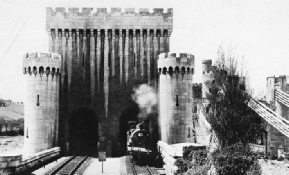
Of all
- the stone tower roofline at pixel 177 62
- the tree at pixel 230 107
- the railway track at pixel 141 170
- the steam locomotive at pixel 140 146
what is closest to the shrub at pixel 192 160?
the tree at pixel 230 107

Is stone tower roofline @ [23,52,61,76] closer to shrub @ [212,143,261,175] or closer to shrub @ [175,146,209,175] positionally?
shrub @ [175,146,209,175]

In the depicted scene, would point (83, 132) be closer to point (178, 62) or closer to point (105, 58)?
point (105, 58)

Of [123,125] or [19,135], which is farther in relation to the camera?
[19,135]

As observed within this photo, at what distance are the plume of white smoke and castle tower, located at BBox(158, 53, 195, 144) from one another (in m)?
2.31

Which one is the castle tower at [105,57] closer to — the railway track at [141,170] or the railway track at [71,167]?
the railway track at [71,167]

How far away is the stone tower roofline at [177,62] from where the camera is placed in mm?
29828

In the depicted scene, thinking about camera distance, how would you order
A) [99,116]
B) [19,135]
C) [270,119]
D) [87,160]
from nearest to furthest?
[270,119] → [87,160] → [99,116] → [19,135]

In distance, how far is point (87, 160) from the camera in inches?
1139

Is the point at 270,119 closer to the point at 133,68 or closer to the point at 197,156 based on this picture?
the point at 197,156

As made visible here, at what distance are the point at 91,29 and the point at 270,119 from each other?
1682 centimetres

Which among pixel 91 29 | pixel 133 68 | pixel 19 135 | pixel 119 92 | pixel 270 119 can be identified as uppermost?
pixel 91 29

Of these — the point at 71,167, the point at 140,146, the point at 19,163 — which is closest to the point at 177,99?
the point at 140,146

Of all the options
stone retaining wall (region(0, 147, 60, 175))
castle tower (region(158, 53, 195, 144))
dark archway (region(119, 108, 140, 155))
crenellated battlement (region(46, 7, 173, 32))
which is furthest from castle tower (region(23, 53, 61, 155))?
castle tower (region(158, 53, 195, 144))

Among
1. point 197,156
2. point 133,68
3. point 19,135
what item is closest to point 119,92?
point 133,68
